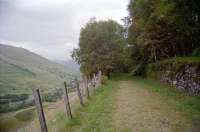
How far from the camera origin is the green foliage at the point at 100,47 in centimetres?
3431

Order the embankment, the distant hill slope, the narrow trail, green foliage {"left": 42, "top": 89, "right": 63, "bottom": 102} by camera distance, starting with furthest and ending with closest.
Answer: the distant hill slope, green foliage {"left": 42, "top": 89, "right": 63, "bottom": 102}, the embankment, the narrow trail

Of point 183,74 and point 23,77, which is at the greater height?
point 23,77

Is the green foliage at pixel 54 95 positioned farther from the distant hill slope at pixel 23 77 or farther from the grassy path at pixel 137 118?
the grassy path at pixel 137 118

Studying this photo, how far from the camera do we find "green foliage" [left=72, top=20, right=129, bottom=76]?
113 feet

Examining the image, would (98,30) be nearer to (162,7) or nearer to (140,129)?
(162,7)

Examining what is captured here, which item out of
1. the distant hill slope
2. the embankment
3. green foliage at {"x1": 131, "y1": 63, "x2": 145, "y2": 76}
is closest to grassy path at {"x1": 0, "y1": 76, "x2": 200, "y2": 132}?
the distant hill slope

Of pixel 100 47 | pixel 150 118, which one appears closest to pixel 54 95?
pixel 150 118

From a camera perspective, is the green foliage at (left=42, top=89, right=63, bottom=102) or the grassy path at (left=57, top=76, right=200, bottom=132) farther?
the green foliage at (left=42, top=89, right=63, bottom=102)

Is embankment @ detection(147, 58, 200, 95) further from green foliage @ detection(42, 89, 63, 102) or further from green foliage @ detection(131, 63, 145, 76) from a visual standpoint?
green foliage @ detection(131, 63, 145, 76)

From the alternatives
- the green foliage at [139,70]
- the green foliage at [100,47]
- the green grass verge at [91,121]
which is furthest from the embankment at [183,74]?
the green foliage at [139,70]

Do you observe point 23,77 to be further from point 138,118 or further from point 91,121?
point 138,118

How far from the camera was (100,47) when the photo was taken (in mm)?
34656

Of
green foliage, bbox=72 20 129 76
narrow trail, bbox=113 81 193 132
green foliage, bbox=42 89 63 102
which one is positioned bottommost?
narrow trail, bbox=113 81 193 132

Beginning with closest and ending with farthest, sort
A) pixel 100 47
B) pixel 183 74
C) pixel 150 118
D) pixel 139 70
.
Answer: pixel 150 118
pixel 183 74
pixel 100 47
pixel 139 70
